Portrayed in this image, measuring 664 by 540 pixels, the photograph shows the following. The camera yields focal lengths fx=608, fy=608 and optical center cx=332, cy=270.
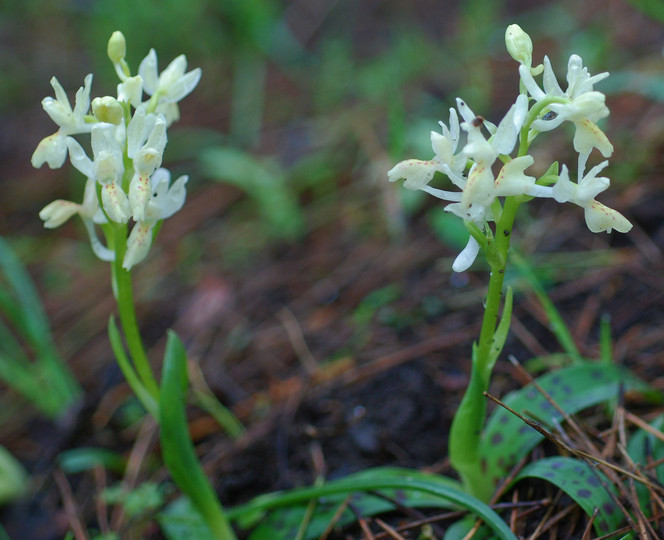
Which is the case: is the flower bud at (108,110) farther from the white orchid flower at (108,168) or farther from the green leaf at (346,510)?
the green leaf at (346,510)

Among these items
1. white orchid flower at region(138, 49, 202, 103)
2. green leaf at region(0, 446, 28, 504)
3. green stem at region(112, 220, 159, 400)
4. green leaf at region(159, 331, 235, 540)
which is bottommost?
green leaf at region(0, 446, 28, 504)

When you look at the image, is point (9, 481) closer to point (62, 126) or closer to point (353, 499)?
point (353, 499)

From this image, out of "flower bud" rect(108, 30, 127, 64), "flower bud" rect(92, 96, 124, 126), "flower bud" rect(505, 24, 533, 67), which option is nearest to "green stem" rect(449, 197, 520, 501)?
"flower bud" rect(505, 24, 533, 67)

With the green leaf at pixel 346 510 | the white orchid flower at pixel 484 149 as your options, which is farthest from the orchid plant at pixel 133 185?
the white orchid flower at pixel 484 149

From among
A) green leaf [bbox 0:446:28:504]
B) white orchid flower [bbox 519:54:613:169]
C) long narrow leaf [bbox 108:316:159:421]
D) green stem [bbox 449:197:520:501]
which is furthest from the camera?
green leaf [bbox 0:446:28:504]

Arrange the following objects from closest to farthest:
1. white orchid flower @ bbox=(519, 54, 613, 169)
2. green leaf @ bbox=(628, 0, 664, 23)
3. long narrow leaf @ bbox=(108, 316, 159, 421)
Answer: white orchid flower @ bbox=(519, 54, 613, 169) < long narrow leaf @ bbox=(108, 316, 159, 421) < green leaf @ bbox=(628, 0, 664, 23)

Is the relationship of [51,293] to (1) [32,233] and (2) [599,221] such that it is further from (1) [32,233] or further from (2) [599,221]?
(2) [599,221]

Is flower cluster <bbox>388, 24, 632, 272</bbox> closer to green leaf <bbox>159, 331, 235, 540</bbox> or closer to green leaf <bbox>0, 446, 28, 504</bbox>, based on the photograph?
green leaf <bbox>159, 331, 235, 540</bbox>
